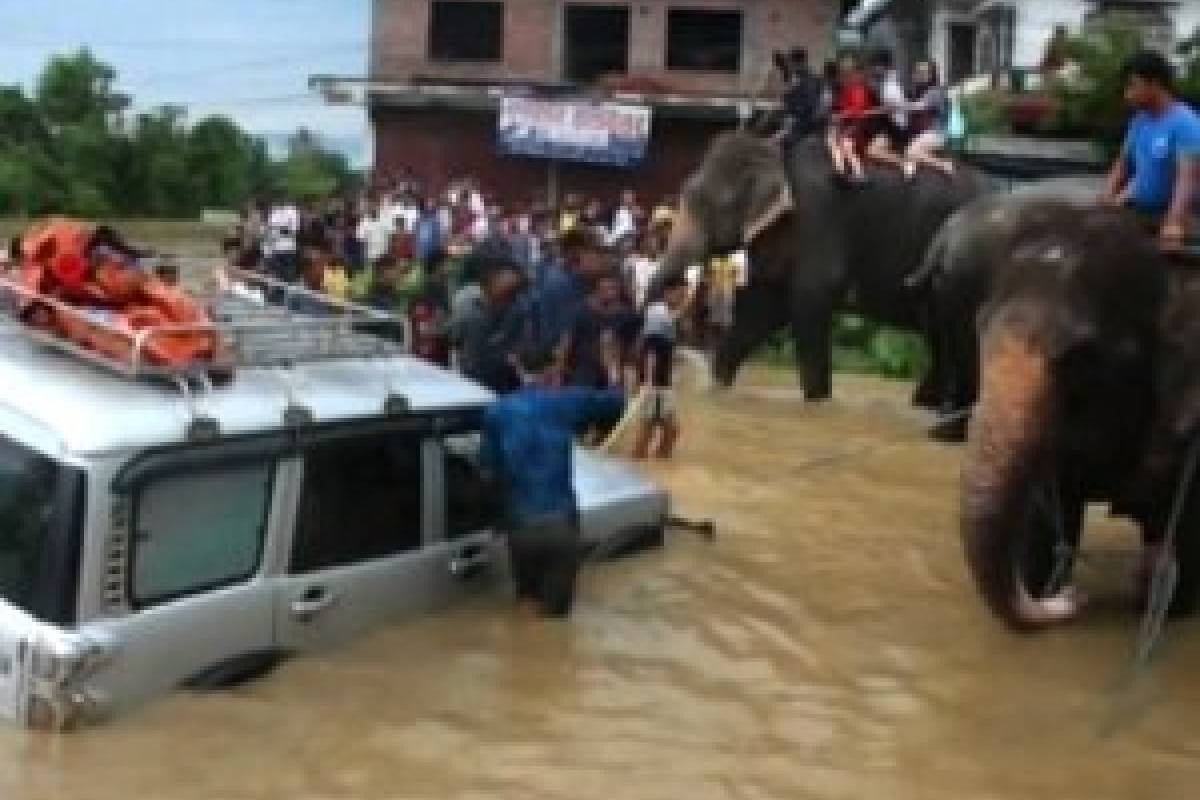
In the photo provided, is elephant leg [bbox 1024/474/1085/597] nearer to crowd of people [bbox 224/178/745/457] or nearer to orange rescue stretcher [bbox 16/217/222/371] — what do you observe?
crowd of people [bbox 224/178/745/457]

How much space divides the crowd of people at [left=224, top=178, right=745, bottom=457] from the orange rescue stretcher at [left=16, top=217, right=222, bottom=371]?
1.64 m

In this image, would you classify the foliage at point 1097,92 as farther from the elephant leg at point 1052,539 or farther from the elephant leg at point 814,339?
the elephant leg at point 1052,539

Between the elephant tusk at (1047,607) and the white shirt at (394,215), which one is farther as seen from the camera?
the white shirt at (394,215)

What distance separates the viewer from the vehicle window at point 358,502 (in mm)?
7820

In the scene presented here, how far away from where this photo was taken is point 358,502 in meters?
8.18

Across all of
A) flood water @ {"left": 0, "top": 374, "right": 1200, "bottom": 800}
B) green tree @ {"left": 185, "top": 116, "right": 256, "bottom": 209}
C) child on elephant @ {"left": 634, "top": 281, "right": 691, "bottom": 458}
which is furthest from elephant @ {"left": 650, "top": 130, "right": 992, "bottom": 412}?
green tree @ {"left": 185, "top": 116, "right": 256, "bottom": 209}

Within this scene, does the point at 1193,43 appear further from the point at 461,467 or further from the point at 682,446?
the point at 461,467

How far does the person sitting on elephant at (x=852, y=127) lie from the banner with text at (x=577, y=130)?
58.4ft

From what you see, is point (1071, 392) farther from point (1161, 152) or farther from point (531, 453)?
point (531, 453)

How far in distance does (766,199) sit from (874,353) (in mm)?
4915

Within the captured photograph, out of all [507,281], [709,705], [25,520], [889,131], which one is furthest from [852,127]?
[25,520]

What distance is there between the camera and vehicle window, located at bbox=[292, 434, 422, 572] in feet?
25.7

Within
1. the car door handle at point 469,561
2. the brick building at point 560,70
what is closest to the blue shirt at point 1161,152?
the car door handle at point 469,561

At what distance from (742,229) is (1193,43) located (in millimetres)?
7692
